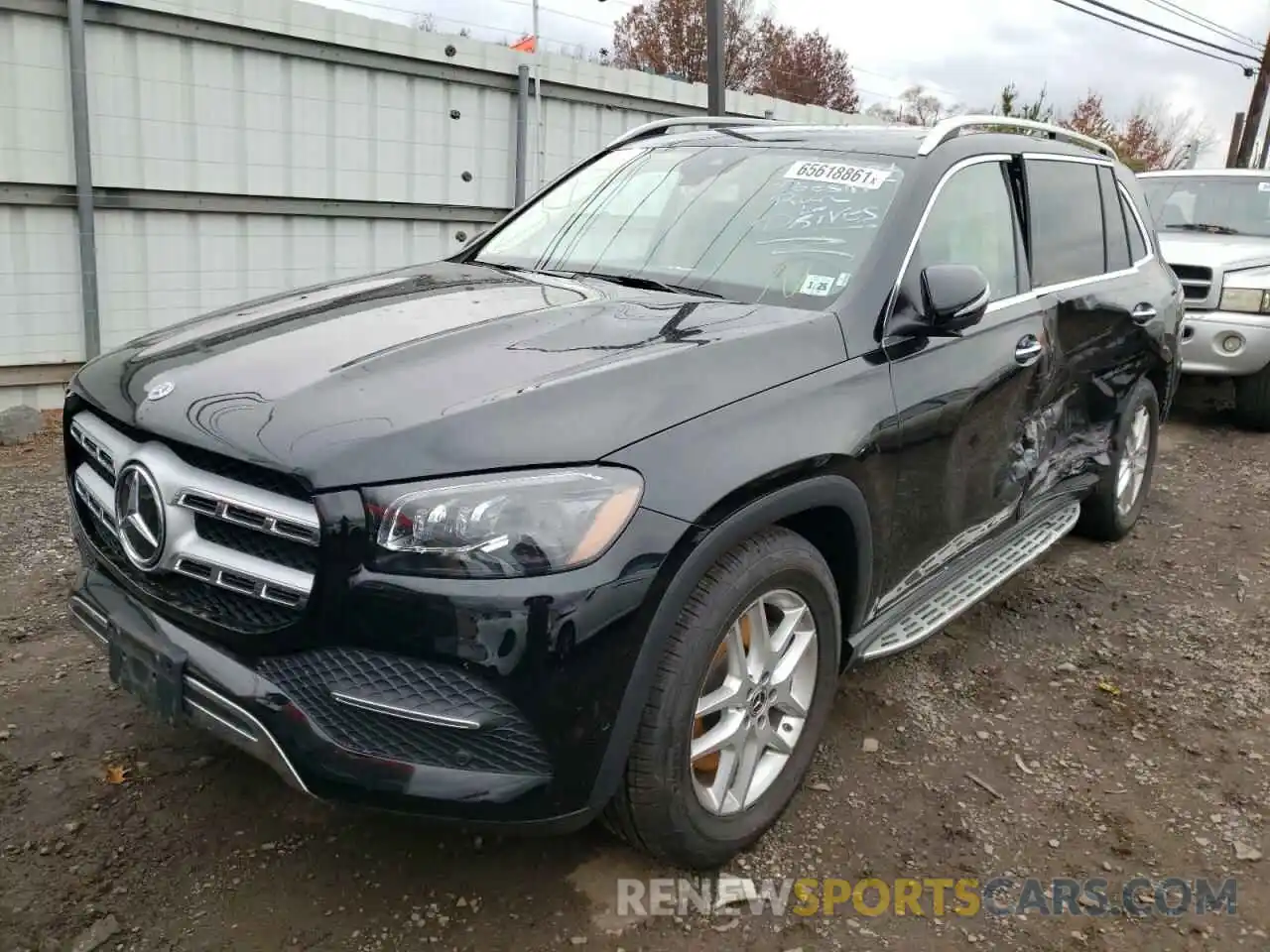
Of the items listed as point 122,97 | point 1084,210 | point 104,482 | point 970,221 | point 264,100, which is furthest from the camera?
point 264,100

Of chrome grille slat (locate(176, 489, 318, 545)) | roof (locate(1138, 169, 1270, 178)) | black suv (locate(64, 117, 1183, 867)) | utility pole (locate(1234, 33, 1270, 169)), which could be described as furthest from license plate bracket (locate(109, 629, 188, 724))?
utility pole (locate(1234, 33, 1270, 169))

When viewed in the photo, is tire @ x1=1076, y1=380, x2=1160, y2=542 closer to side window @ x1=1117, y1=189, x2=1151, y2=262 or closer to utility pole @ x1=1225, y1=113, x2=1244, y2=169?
side window @ x1=1117, y1=189, x2=1151, y2=262

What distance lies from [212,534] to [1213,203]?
9.22 metres

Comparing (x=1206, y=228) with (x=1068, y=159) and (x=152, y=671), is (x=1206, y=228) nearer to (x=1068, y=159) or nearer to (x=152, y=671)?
(x=1068, y=159)

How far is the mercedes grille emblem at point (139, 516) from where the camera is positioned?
215 cm

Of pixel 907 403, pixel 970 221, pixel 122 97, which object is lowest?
pixel 907 403

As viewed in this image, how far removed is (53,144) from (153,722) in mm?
4710

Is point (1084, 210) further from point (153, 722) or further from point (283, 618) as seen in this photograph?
point (153, 722)

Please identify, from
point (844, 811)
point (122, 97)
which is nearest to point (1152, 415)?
point (844, 811)

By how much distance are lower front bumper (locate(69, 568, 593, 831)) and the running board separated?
49.6 inches

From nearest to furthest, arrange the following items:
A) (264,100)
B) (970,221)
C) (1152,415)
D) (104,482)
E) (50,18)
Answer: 1. (104,482)
2. (970,221)
3. (1152,415)
4. (50,18)
5. (264,100)

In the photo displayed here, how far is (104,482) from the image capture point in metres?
2.47

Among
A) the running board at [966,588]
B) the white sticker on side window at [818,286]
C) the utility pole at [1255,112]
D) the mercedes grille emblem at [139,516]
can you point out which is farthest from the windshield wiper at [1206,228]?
the utility pole at [1255,112]

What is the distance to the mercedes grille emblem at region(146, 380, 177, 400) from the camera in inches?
91.0
